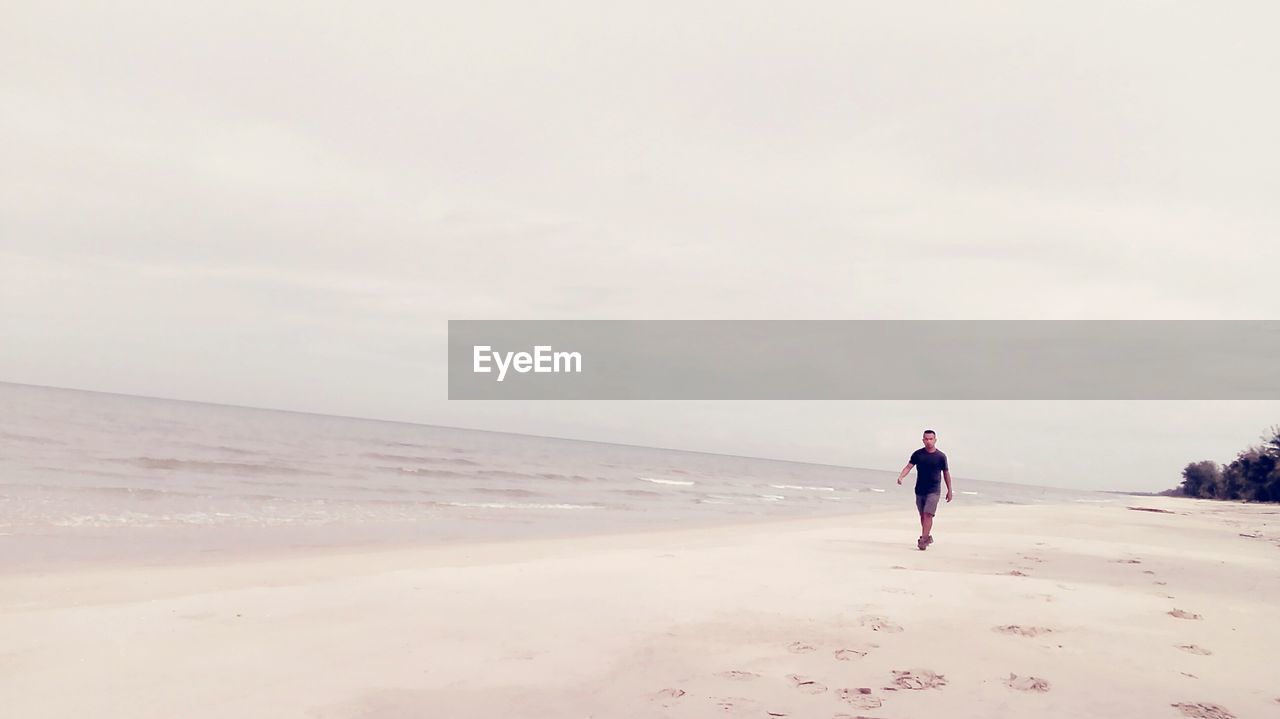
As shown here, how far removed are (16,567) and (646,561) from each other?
740cm

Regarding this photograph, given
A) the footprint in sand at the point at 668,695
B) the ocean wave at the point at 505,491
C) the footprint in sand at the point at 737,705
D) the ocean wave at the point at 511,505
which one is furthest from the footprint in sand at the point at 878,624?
the ocean wave at the point at 505,491

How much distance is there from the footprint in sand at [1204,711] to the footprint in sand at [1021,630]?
1739 millimetres

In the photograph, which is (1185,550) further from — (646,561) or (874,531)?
(646,561)

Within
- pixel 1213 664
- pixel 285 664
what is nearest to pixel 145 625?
pixel 285 664

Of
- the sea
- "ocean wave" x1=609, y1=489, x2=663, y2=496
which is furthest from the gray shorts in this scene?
"ocean wave" x1=609, y1=489, x2=663, y2=496

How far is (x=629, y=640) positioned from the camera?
593cm

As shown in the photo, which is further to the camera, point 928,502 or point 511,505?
point 511,505

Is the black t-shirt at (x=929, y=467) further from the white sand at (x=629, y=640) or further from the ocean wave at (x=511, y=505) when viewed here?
the ocean wave at (x=511, y=505)

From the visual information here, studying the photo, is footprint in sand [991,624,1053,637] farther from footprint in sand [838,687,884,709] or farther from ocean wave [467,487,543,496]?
ocean wave [467,487,543,496]

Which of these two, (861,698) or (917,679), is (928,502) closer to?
(917,679)

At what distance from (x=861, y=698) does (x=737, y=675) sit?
2.65ft

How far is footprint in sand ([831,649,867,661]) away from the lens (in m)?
5.46

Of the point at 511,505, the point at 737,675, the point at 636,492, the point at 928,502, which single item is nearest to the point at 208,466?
the point at 511,505

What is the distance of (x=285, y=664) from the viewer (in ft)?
16.9
